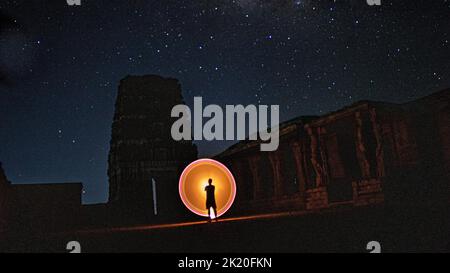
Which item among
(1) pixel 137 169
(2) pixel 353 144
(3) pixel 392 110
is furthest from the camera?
(1) pixel 137 169

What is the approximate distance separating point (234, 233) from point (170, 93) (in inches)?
1407

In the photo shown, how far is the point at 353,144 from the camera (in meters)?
17.9

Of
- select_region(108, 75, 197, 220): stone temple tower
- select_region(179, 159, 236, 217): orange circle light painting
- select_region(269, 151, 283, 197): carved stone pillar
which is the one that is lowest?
select_region(179, 159, 236, 217): orange circle light painting

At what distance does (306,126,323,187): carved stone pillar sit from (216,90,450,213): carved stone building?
0.11ft

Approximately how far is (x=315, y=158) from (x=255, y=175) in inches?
289

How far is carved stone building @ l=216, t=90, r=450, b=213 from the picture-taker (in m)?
12.2

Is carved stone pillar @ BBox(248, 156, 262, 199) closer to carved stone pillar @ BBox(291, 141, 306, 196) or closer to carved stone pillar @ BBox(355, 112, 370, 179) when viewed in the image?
carved stone pillar @ BBox(291, 141, 306, 196)

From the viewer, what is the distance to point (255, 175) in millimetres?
21562

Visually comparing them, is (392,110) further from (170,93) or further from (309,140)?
(170,93)

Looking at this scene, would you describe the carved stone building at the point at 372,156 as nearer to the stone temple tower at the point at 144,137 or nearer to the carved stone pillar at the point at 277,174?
the carved stone pillar at the point at 277,174

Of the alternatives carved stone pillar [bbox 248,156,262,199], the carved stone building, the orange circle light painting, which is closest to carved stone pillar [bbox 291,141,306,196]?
the carved stone building

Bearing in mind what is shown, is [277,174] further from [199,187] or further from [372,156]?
[199,187]

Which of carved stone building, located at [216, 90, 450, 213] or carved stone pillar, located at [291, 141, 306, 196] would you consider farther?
carved stone pillar, located at [291, 141, 306, 196]
